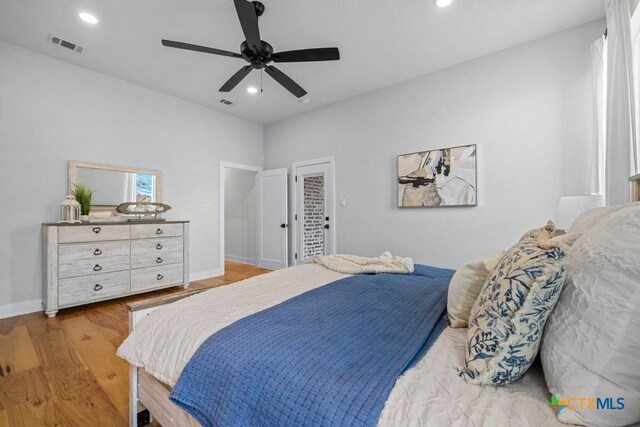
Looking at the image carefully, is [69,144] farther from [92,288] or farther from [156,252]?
[92,288]

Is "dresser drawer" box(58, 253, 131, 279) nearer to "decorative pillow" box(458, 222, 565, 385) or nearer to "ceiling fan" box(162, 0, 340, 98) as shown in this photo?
"ceiling fan" box(162, 0, 340, 98)

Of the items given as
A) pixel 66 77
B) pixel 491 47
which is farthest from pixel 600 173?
pixel 66 77

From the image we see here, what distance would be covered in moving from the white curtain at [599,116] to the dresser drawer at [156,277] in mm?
4804

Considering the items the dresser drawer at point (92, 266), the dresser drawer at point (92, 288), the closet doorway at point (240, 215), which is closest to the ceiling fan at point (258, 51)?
the dresser drawer at point (92, 266)

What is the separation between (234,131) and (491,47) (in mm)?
4022

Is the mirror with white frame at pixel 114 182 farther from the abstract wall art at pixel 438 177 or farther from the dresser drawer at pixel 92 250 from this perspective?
the abstract wall art at pixel 438 177

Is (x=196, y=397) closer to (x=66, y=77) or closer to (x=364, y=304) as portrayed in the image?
(x=364, y=304)

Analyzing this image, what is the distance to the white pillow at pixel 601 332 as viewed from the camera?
1.73ft

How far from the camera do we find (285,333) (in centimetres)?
94

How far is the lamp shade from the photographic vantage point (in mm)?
2053

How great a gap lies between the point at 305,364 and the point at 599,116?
317 cm

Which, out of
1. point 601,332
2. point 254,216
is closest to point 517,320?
point 601,332

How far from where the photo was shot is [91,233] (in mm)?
3043

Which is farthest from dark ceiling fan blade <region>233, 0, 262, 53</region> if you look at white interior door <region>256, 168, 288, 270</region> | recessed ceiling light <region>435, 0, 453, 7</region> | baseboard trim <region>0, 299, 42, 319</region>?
baseboard trim <region>0, 299, 42, 319</region>
